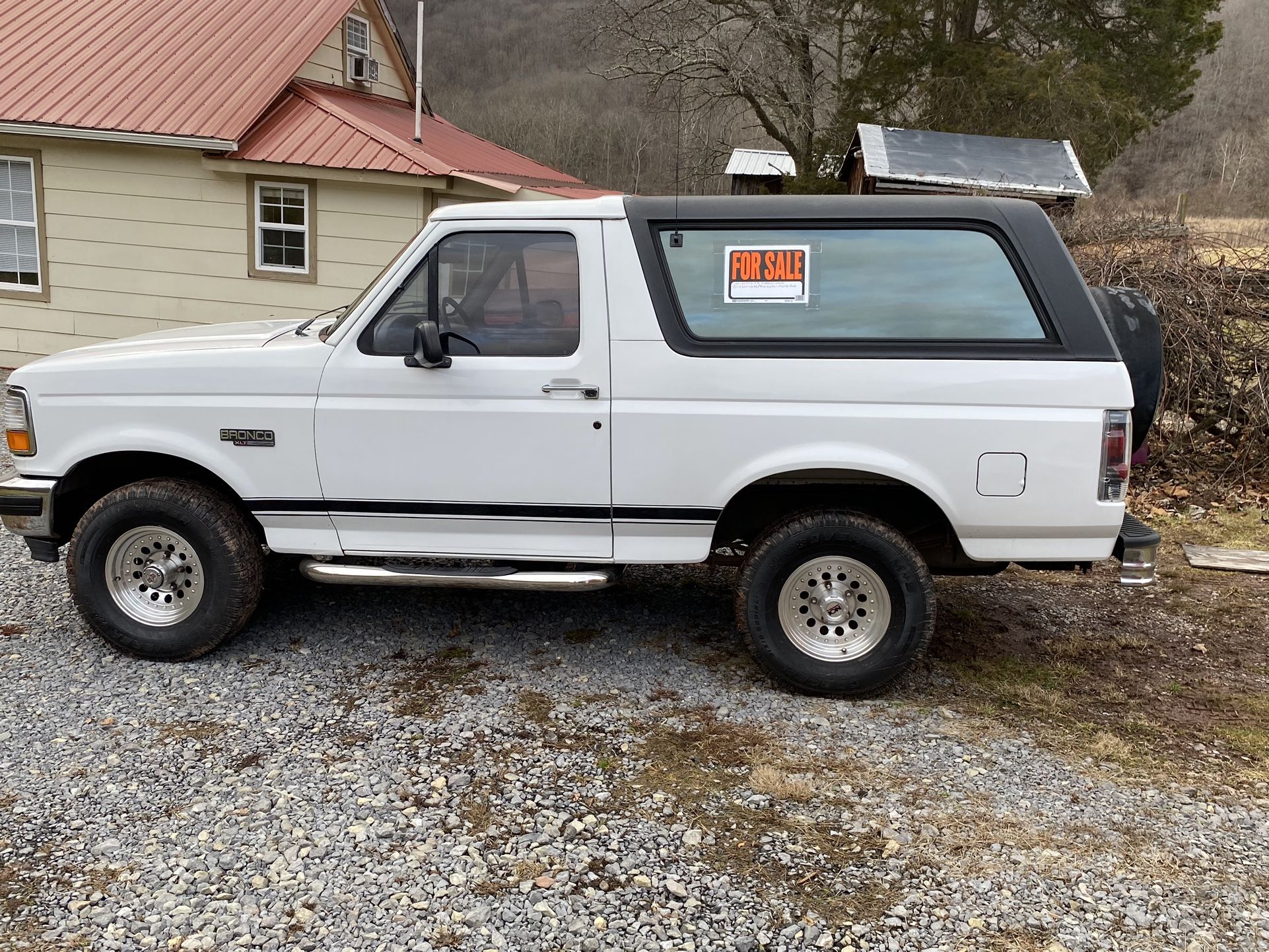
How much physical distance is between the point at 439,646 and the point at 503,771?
1.33 m

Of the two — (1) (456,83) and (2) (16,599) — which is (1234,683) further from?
(1) (456,83)

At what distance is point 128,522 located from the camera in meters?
4.70

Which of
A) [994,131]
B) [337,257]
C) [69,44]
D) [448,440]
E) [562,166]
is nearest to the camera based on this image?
[448,440]

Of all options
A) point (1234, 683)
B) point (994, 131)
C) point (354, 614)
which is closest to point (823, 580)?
point (1234, 683)

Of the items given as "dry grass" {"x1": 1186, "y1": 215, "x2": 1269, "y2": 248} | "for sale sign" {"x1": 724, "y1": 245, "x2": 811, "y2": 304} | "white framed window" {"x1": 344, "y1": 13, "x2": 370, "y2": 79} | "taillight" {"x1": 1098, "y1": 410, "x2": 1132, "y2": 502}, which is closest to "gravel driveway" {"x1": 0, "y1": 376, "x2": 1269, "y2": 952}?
"taillight" {"x1": 1098, "y1": 410, "x2": 1132, "y2": 502}

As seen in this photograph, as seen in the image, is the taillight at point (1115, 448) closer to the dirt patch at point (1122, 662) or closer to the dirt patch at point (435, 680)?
the dirt patch at point (1122, 662)

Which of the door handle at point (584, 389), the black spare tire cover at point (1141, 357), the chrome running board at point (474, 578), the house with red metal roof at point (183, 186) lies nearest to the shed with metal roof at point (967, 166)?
the house with red metal roof at point (183, 186)

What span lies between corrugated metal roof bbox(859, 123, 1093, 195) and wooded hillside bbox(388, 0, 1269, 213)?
4.41m

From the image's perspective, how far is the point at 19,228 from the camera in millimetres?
13469

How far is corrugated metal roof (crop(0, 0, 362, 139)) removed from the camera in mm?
12852

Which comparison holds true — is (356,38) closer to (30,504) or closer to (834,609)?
(30,504)

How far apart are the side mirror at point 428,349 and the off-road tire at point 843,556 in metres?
1.59

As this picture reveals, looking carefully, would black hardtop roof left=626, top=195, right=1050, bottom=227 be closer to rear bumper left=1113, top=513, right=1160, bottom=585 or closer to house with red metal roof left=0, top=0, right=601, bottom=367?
rear bumper left=1113, top=513, right=1160, bottom=585

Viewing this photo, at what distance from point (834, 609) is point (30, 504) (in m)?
3.67
